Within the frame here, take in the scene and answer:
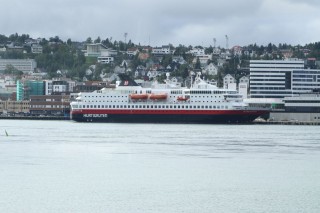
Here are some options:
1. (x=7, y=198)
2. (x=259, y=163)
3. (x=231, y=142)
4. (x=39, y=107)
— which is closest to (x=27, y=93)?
(x=39, y=107)

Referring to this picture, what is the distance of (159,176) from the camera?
3912cm

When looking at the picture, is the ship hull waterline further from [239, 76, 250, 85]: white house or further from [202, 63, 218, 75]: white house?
[202, 63, 218, 75]: white house

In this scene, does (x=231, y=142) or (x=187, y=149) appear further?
(x=231, y=142)

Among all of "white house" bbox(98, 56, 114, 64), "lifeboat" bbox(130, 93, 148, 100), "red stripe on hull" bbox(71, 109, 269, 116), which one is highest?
"white house" bbox(98, 56, 114, 64)

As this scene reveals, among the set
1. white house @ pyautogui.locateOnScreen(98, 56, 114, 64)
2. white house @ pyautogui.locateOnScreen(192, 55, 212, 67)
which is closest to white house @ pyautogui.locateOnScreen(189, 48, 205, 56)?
white house @ pyautogui.locateOnScreen(192, 55, 212, 67)

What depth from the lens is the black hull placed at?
8756cm

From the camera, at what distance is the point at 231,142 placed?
5909 centimetres

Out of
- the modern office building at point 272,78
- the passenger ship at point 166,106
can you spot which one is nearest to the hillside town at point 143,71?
the modern office building at point 272,78

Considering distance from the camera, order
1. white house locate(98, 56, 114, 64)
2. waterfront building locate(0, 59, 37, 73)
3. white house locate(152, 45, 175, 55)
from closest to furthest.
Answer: waterfront building locate(0, 59, 37, 73) → white house locate(98, 56, 114, 64) → white house locate(152, 45, 175, 55)

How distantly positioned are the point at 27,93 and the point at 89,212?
10779 cm

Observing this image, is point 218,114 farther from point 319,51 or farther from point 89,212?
point 319,51

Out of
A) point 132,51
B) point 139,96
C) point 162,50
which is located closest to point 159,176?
point 139,96

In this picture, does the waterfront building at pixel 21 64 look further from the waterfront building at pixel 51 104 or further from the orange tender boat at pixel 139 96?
the orange tender boat at pixel 139 96

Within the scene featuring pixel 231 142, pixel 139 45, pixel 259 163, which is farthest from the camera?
pixel 139 45
